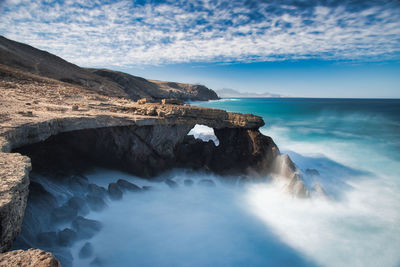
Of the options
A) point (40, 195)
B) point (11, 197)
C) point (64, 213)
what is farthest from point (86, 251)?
point (11, 197)

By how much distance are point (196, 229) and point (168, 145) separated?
4.60 m

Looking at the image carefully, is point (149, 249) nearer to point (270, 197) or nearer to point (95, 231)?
point (95, 231)

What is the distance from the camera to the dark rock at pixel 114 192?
27.5 ft

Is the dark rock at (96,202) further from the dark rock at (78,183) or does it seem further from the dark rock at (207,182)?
the dark rock at (207,182)

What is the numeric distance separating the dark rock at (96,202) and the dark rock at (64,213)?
719 mm

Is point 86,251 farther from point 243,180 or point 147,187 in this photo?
point 243,180

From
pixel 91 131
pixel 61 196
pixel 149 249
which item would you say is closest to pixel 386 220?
pixel 149 249

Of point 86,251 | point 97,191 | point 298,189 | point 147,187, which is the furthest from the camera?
point 147,187

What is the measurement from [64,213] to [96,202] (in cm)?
116

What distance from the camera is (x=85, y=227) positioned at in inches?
255

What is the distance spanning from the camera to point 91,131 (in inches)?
402

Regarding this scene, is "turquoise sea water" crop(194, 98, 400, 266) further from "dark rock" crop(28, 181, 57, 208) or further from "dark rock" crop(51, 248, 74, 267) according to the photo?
"dark rock" crop(28, 181, 57, 208)

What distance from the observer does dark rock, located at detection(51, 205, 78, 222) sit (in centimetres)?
654

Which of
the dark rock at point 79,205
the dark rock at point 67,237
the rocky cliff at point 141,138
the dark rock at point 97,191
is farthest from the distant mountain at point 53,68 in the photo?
the dark rock at point 67,237
